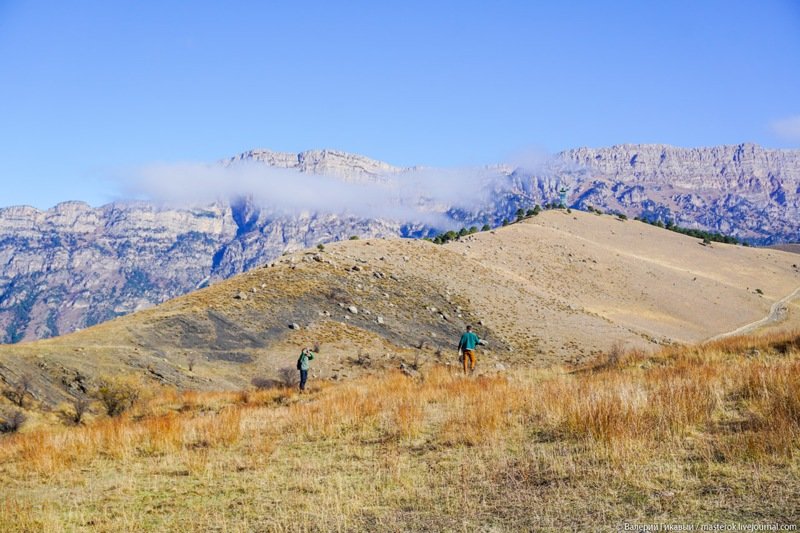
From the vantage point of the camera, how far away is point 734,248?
126875 mm

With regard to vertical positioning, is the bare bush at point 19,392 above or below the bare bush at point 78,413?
above

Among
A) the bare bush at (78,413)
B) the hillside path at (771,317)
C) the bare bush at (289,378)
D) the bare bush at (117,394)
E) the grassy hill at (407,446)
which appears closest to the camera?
the grassy hill at (407,446)

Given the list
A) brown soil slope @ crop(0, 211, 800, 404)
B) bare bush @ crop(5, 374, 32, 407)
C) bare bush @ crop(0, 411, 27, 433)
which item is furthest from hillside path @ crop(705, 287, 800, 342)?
bare bush @ crop(0, 411, 27, 433)

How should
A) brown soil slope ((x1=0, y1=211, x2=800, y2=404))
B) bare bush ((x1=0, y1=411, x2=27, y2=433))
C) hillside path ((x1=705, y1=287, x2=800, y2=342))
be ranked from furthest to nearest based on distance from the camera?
hillside path ((x1=705, y1=287, x2=800, y2=342)) → brown soil slope ((x1=0, y1=211, x2=800, y2=404)) → bare bush ((x1=0, y1=411, x2=27, y2=433))

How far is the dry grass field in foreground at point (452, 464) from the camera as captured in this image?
671cm

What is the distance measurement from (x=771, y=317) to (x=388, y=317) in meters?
62.3

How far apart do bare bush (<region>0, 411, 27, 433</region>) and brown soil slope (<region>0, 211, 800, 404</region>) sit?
362 centimetres

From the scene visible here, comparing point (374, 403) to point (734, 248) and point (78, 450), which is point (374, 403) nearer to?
point (78, 450)

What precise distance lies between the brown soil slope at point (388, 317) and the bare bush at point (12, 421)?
3.62 m

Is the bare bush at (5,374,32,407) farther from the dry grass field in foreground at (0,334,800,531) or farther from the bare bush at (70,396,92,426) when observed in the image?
Result: the dry grass field in foreground at (0,334,800,531)

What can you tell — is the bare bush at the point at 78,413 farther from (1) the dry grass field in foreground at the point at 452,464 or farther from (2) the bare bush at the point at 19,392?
(1) the dry grass field in foreground at the point at 452,464

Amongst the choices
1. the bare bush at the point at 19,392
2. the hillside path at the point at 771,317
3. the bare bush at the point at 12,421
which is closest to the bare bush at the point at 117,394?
the bare bush at the point at 19,392

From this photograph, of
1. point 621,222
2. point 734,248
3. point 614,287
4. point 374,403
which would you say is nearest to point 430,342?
point 374,403

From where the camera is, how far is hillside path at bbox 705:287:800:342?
66119 millimetres
